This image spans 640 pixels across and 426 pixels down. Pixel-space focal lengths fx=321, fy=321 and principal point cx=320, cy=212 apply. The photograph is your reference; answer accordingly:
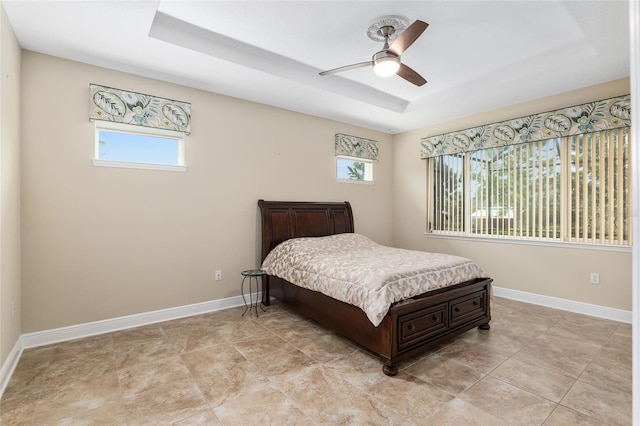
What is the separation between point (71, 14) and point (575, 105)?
16.5ft

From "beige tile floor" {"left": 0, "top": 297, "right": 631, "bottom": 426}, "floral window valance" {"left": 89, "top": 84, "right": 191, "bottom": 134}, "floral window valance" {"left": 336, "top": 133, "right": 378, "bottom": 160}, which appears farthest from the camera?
"floral window valance" {"left": 336, "top": 133, "right": 378, "bottom": 160}

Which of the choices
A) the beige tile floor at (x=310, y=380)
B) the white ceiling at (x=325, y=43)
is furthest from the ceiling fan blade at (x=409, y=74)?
the beige tile floor at (x=310, y=380)

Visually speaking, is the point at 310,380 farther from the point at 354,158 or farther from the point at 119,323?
the point at 354,158

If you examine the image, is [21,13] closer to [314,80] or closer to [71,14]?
[71,14]

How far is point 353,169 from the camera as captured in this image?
A: 18.0 feet

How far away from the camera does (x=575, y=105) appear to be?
3754 millimetres

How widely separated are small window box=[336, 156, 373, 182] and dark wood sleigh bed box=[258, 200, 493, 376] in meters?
1.50

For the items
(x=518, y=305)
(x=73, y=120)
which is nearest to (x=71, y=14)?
(x=73, y=120)

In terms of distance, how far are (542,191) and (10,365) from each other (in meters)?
5.56

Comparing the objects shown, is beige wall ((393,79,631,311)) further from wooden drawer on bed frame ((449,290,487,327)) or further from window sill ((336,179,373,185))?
wooden drawer on bed frame ((449,290,487,327))

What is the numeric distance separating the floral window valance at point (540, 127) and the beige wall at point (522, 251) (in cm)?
12

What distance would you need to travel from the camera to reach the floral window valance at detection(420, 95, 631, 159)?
3473mm

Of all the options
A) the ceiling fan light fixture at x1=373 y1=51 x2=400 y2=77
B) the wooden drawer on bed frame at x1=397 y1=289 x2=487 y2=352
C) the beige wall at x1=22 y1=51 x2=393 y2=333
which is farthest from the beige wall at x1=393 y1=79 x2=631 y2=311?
the ceiling fan light fixture at x1=373 y1=51 x2=400 y2=77

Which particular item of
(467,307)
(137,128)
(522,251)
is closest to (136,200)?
(137,128)
